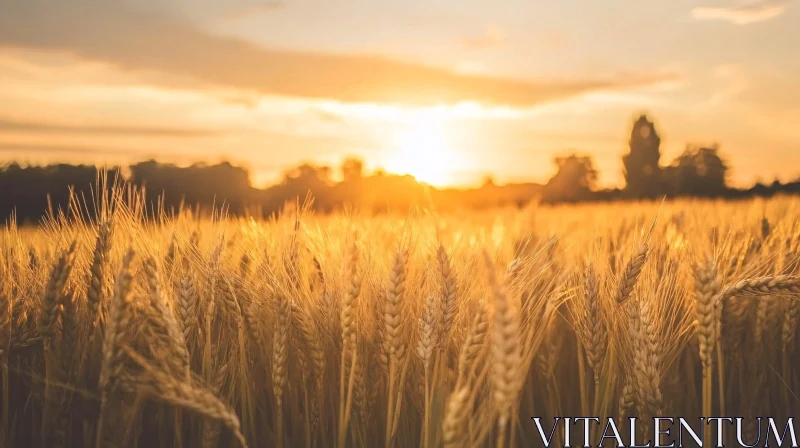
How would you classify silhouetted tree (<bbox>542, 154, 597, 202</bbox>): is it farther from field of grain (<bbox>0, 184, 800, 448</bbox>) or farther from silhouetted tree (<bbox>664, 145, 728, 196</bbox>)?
field of grain (<bbox>0, 184, 800, 448</bbox>)

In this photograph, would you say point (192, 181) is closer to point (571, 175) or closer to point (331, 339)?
point (331, 339)

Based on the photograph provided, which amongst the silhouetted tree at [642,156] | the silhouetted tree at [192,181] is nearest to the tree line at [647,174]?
the silhouetted tree at [642,156]

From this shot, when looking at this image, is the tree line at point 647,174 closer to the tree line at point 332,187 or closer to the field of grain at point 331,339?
the tree line at point 332,187

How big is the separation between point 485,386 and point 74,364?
1.08 m

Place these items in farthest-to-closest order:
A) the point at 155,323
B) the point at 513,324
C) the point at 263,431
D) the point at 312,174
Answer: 1. the point at 312,174
2. the point at 263,431
3. the point at 155,323
4. the point at 513,324

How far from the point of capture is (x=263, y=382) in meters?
1.89

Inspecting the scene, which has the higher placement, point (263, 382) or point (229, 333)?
point (229, 333)

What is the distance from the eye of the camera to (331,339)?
169 cm

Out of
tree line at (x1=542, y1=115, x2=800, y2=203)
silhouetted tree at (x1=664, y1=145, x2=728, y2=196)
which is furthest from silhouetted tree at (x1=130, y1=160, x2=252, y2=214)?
silhouetted tree at (x1=664, y1=145, x2=728, y2=196)

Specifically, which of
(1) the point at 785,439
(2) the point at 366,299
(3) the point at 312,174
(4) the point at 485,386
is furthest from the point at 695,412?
(3) the point at 312,174

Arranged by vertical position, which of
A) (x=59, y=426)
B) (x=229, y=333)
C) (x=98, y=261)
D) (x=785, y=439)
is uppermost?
(x=98, y=261)

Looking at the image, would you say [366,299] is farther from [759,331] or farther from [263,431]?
[759,331]

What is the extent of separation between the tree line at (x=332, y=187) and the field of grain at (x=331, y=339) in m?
0.24

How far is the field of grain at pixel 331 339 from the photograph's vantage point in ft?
4.30
